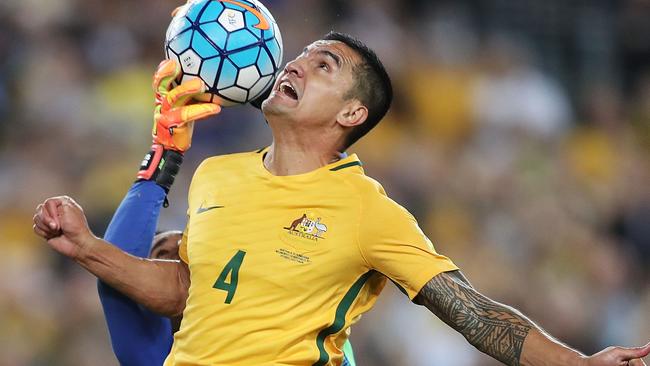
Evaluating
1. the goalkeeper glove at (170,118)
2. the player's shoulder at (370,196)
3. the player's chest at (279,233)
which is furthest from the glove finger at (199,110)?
the player's shoulder at (370,196)

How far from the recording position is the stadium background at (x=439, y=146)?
7930 mm

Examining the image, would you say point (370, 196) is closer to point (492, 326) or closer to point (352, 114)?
point (352, 114)

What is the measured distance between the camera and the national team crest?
4000 mm

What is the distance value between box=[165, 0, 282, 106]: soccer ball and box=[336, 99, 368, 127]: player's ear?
0.37 m

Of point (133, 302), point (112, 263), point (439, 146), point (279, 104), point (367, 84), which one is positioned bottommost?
point (439, 146)

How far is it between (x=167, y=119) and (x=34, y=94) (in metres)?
3.96

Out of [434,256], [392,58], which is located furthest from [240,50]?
[392,58]

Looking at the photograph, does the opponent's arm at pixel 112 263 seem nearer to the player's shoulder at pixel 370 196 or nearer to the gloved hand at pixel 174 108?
the gloved hand at pixel 174 108

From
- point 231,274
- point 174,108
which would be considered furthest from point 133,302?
point 231,274

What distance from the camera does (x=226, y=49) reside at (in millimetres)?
4512

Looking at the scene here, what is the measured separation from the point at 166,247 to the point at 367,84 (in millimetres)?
1269

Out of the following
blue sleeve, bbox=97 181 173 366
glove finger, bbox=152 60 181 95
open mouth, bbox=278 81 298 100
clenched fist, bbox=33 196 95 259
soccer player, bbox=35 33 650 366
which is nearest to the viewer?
soccer player, bbox=35 33 650 366

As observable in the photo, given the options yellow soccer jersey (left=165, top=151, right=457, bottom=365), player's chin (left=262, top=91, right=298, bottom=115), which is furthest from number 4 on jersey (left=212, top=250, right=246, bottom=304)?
player's chin (left=262, top=91, right=298, bottom=115)

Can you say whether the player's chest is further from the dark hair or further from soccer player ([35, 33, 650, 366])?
the dark hair
